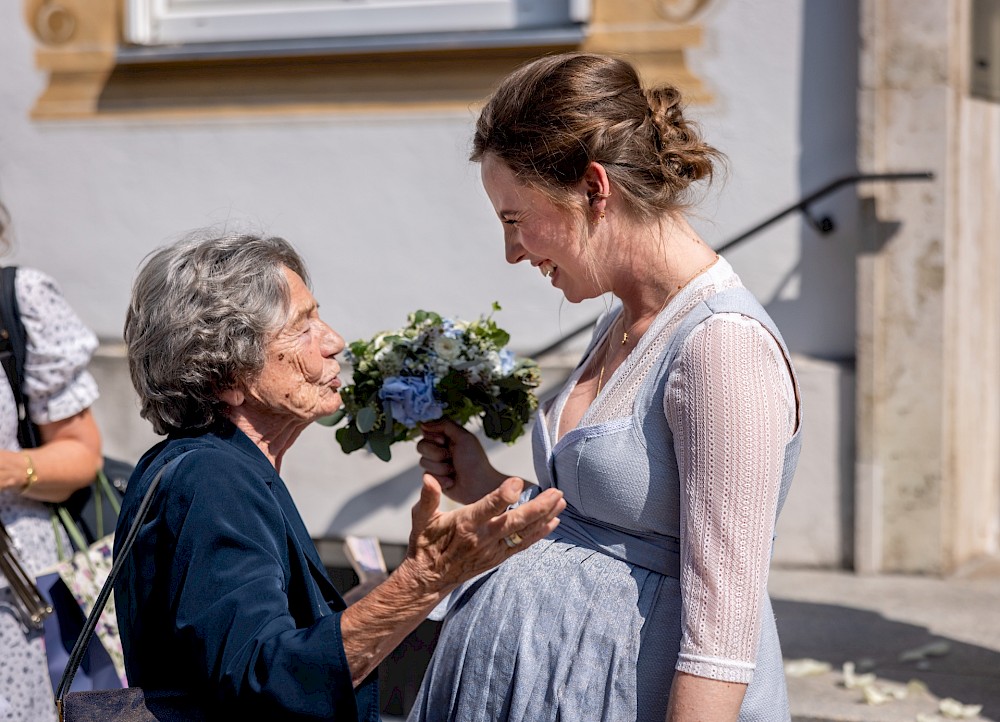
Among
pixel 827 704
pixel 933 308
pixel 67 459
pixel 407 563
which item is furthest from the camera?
pixel 933 308

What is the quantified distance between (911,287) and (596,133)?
3.66 meters

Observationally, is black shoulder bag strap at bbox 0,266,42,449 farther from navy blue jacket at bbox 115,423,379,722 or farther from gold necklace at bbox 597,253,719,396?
gold necklace at bbox 597,253,719,396

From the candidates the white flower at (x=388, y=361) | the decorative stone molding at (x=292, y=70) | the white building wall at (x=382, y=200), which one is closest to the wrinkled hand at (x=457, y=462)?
the white flower at (x=388, y=361)

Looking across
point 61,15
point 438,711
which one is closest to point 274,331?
point 438,711

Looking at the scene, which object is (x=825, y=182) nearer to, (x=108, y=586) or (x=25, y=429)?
(x=25, y=429)

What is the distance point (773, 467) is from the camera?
5.71 ft

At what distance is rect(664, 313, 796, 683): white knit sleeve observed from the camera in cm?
172

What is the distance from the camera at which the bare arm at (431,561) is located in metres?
1.62

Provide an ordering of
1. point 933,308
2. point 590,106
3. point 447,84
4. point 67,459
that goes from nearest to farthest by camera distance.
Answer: point 590,106, point 67,459, point 933,308, point 447,84

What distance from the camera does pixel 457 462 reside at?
8.23ft

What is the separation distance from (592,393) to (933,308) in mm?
3548

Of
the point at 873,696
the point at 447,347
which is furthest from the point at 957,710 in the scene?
the point at 447,347

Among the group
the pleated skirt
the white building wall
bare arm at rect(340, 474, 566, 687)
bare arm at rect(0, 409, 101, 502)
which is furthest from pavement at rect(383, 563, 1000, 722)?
bare arm at rect(340, 474, 566, 687)

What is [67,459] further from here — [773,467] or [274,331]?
[773,467]
